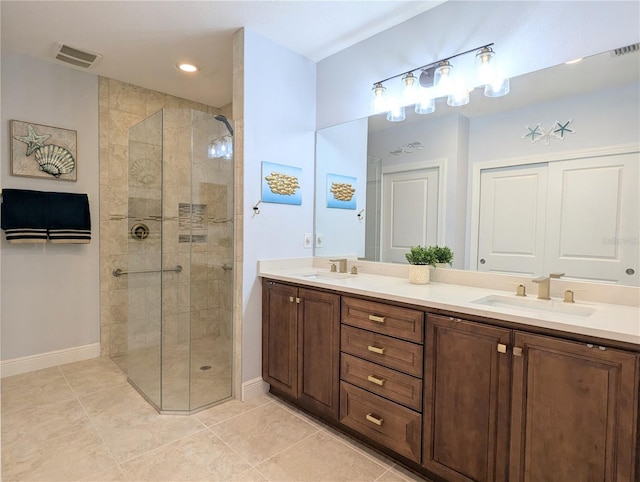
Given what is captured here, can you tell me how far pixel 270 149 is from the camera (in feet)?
8.21

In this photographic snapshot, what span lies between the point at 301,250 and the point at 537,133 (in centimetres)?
173

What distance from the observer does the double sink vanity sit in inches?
45.1

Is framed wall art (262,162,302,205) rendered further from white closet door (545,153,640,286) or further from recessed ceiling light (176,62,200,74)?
white closet door (545,153,640,286)

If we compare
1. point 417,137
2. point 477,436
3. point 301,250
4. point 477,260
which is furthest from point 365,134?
point 477,436

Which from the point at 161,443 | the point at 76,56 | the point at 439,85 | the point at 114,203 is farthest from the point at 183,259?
the point at 439,85

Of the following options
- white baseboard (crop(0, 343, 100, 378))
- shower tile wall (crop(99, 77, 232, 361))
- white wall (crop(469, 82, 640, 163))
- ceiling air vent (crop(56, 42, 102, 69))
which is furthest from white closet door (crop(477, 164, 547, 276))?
white baseboard (crop(0, 343, 100, 378))

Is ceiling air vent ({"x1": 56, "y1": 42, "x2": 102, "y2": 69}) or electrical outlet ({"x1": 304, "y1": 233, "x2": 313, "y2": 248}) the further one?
electrical outlet ({"x1": 304, "y1": 233, "x2": 313, "y2": 248})

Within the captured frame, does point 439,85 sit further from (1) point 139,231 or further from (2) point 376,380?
(1) point 139,231

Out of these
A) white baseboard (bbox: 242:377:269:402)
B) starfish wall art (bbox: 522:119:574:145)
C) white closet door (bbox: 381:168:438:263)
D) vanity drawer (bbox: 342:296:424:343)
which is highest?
starfish wall art (bbox: 522:119:574:145)

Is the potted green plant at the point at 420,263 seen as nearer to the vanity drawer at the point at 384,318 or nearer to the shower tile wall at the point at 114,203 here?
the vanity drawer at the point at 384,318

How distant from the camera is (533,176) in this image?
69.7 inches

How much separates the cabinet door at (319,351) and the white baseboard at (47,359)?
214 centimetres

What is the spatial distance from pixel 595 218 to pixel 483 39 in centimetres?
113

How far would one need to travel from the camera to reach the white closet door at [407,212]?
221 cm
